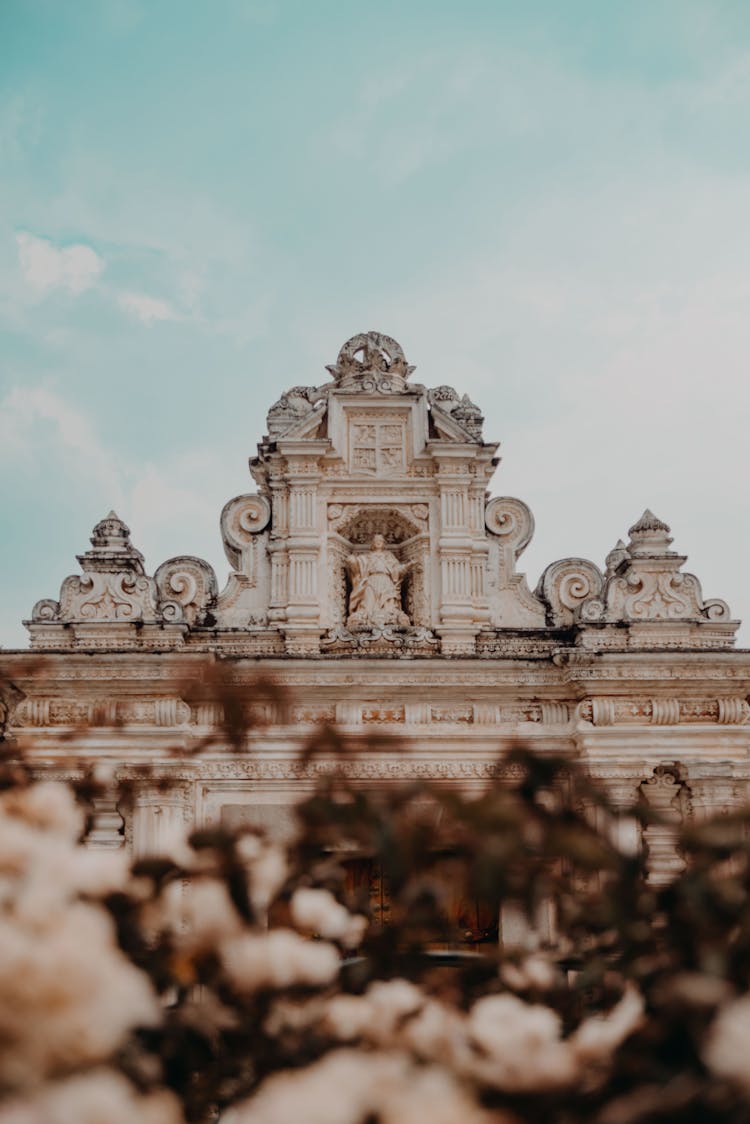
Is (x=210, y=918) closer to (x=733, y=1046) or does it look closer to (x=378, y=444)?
(x=733, y=1046)

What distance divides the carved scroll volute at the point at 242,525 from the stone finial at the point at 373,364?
1638 mm

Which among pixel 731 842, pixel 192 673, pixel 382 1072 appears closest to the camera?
pixel 382 1072

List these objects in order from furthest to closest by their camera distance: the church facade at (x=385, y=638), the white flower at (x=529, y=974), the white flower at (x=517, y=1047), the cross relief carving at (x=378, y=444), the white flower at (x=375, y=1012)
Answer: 1. the cross relief carving at (x=378, y=444)
2. the church facade at (x=385, y=638)
3. the white flower at (x=529, y=974)
4. the white flower at (x=375, y=1012)
5. the white flower at (x=517, y=1047)

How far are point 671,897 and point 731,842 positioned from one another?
0.21 metres

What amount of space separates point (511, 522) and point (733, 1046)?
10.6 meters

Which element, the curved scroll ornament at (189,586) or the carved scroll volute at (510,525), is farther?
the carved scroll volute at (510,525)

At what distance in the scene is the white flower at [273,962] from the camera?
9.07ft

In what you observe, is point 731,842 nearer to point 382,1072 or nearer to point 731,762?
point 382,1072

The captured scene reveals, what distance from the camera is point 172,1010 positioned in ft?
9.50

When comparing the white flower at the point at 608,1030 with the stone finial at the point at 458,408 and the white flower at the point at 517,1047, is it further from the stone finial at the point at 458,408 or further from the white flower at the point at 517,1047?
the stone finial at the point at 458,408

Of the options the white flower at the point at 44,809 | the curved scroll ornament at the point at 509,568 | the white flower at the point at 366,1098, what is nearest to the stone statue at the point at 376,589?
the curved scroll ornament at the point at 509,568

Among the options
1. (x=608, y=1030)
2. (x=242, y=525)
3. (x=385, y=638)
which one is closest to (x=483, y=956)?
(x=608, y=1030)

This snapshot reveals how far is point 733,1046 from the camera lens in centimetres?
207

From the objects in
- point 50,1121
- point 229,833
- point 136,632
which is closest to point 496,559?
point 136,632
